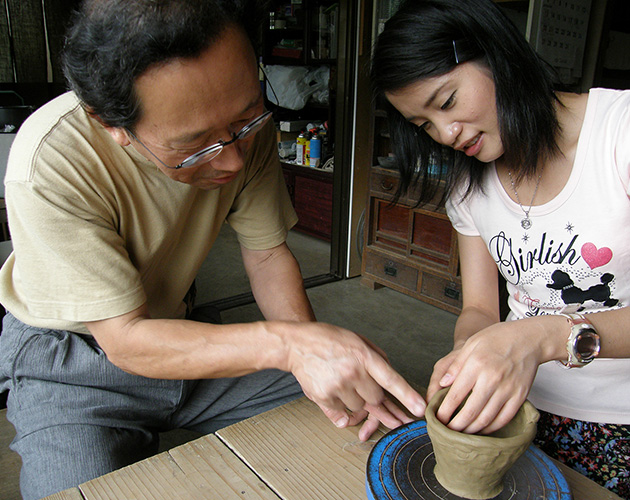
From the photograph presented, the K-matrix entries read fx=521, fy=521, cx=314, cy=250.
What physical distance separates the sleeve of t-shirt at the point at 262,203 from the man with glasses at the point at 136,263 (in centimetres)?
10

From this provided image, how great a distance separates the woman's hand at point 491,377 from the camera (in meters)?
A: 0.85

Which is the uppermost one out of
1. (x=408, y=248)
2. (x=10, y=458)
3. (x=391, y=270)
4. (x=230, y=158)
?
(x=230, y=158)

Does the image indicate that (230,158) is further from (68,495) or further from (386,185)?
(386,185)

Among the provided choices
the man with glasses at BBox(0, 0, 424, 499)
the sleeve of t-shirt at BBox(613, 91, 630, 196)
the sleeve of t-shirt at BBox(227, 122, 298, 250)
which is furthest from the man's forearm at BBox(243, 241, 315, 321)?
the sleeve of t-shirt at BBox(613, 91, 630, 196)

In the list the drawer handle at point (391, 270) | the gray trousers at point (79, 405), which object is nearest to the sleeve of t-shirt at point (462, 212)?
the gray trousers at point (79, 405)

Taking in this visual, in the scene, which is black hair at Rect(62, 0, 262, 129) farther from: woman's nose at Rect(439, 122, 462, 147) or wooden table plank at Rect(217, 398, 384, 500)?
wooden table plank at Rect(217, 398, 384, 500)

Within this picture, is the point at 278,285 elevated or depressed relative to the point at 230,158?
depressed

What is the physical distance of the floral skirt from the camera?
113 centimetres

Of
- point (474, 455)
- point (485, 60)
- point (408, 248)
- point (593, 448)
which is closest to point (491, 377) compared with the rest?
point (474, 455)

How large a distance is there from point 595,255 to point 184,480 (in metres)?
0.94

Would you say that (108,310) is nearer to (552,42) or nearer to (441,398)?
(441,398)

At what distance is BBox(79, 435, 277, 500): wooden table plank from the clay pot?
297 mm

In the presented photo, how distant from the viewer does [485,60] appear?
3.42 feet

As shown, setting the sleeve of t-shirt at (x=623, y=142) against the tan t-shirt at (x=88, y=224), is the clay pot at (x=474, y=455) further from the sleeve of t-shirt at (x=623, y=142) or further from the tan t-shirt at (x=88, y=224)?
the tan t-shirt at (x=88, y=224)
